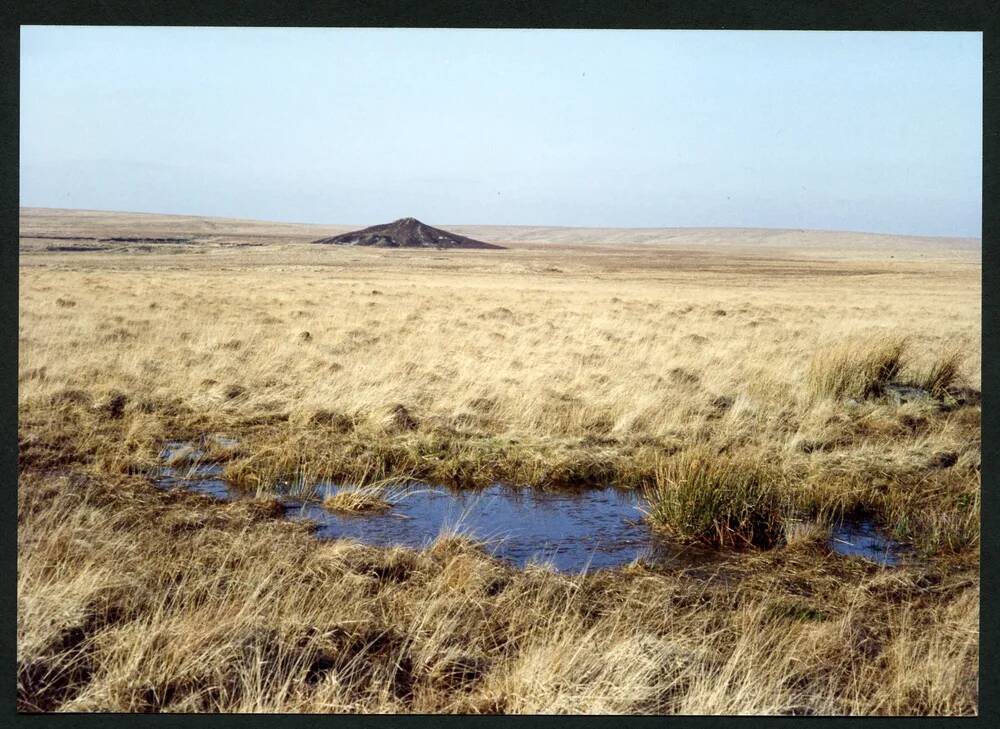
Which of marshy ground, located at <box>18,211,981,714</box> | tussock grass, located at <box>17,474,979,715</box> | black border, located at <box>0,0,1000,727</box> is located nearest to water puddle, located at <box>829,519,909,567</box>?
marshy ground, located at <box>18,211,981,714</box>

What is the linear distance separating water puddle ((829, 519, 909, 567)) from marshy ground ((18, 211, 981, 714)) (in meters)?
0.11

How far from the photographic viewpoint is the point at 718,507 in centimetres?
788

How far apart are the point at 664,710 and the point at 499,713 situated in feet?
2.99

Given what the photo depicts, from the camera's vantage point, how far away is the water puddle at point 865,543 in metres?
7.48

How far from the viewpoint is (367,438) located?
10492 millimetres

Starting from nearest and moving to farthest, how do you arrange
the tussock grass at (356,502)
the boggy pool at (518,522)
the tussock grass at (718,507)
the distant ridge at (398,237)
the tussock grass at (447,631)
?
the tussock grass at (447,631), the boggy pool at (518,522), the tussock grass at (718,507), the tussock grass at (356,502), the distant ridge at (398,237)

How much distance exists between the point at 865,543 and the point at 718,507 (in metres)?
1.31

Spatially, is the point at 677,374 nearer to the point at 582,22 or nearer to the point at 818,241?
the point at 582,22

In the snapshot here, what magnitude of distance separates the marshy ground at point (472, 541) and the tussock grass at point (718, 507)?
0.03 meters

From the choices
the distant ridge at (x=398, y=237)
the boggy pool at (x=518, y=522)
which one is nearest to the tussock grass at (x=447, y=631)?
the boggy pool at (x=518, y=522)

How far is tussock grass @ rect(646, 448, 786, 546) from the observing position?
778 centimetres

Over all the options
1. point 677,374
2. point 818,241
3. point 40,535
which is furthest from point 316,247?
point 818,241

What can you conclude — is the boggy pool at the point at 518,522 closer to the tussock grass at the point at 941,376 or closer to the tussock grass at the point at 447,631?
the tussock grass at the point at 447,631

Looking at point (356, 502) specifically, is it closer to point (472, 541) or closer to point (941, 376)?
point (472, 541)
